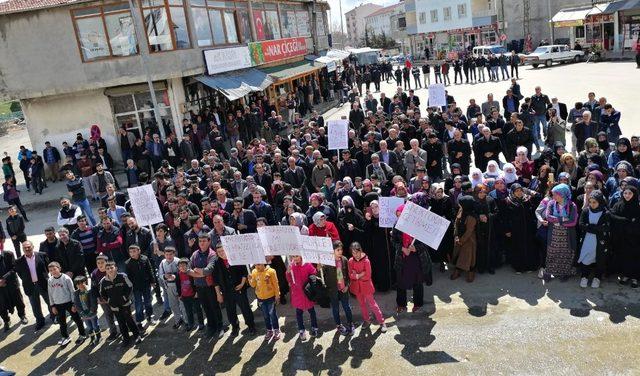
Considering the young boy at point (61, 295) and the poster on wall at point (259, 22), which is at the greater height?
the poster on wall at point (259, 22)

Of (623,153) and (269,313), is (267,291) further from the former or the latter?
(623,153)

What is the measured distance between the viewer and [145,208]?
9.42 meters

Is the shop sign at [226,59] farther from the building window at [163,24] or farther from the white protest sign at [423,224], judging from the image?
the white protest sign at [423,224]

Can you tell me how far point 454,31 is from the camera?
219ft

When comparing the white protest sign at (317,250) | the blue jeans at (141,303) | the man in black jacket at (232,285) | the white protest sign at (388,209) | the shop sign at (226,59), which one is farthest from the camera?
the shop sign at (226,59)

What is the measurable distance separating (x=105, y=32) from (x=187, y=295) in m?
14.9

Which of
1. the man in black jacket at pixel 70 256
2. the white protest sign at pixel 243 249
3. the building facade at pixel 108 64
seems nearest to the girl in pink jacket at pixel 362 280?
the white protest sign at pixel 243 249

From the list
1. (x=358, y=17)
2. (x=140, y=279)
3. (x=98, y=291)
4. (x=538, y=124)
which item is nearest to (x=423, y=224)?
(x=140, y=279)

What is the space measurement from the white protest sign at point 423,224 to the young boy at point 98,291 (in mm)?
4427

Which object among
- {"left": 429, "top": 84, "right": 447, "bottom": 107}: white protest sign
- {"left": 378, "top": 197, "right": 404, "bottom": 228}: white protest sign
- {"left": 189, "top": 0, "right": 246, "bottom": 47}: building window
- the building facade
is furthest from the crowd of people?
{"left": 189, "top": 0, "right": 246, "bottom": 47}: building window

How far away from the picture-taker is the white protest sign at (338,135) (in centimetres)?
1286

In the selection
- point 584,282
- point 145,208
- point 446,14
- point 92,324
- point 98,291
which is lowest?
point 584,282

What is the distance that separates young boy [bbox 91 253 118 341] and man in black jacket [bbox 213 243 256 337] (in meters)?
1.75

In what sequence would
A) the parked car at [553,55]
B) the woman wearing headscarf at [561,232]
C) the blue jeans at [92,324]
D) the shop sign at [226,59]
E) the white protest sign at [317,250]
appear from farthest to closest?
the parked car at [553,55] < the shop sign at [226,59] < the blue jeans at [92,324] < the woman wearing headscarf at [561,232] < the white protest sign at [317,250]
